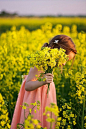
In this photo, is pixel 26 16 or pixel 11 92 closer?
pixel 11 92

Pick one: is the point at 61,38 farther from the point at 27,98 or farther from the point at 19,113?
the point at 19,113

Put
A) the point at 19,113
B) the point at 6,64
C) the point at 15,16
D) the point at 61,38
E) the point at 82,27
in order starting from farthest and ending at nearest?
the point at 15,16, the point at 82,27, the point at 6,64, the point at 19,113, the point at 61,38

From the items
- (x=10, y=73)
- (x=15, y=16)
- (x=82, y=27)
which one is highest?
(x=15, y=16)

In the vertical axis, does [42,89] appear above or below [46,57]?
A: below

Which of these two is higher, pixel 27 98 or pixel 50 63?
pixel 50 63

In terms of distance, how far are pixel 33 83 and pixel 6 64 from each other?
1087mm

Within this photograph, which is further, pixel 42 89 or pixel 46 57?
pixel 42 89

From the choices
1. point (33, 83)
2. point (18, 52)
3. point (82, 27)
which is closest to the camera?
point (33, 83)

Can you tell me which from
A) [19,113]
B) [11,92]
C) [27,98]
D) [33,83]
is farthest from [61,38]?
[11,92]

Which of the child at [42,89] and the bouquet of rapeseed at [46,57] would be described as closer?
the bouquet of rapeseed at [46,57]

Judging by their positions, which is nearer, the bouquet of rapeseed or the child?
the bouquet of rapeseed

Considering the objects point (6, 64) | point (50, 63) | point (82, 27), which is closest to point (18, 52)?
point (6, 64)

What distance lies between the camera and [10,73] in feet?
9.65

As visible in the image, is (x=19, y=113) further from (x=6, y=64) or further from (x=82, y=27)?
(x=82, y=27)
